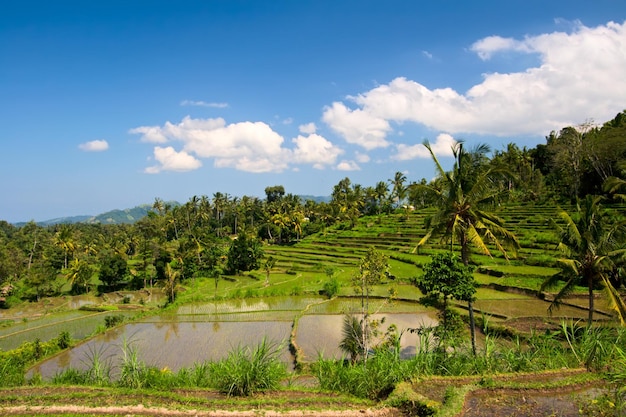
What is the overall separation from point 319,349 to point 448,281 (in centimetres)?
764

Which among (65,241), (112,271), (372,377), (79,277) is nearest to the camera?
(372,377)

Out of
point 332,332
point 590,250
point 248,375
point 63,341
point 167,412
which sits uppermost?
point 590,250

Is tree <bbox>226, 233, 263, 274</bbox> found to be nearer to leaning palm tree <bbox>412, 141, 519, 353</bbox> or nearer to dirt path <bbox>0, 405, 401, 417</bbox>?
leaning palm tree <bbox>412, 141, 519, 353</bbox>

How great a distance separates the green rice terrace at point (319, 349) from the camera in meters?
9.34

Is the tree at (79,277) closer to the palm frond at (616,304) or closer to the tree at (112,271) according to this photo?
the tree at (112,271)

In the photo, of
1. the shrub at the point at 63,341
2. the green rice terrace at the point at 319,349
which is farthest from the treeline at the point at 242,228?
the shrub at the point at 63,341

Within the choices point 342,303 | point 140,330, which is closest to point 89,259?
point 140,330

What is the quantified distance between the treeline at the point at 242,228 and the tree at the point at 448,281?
8.77ft

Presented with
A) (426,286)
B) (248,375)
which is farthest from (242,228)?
(248,375)

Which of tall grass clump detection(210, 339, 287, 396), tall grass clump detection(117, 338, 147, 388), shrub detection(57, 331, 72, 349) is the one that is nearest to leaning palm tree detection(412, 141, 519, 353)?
tall grass clump detection(210, 339, 287, 396)

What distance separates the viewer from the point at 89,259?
6397 cm

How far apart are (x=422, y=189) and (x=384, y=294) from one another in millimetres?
16389

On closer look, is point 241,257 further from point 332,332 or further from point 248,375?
point 248,375

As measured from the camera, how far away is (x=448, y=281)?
49.3ft
